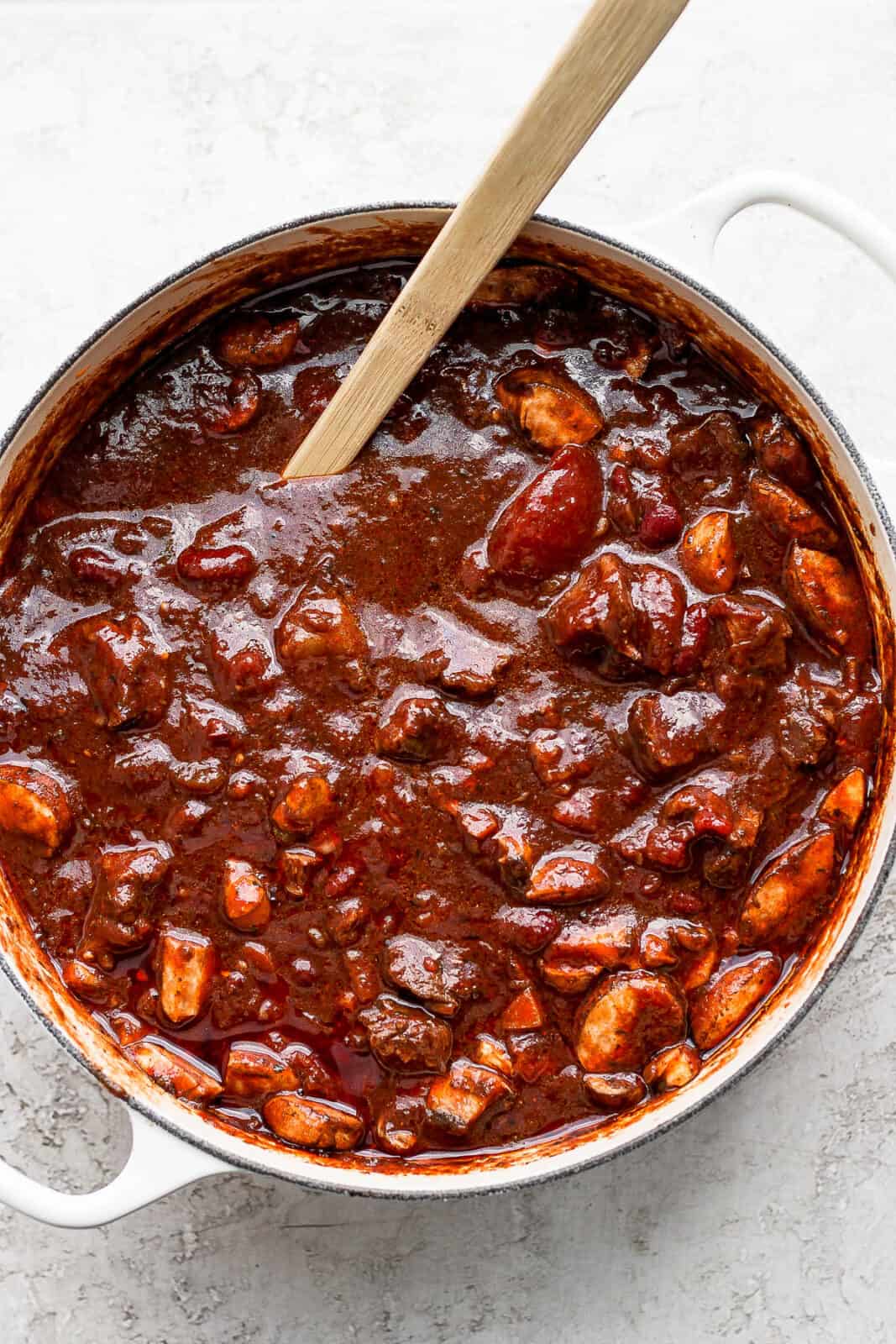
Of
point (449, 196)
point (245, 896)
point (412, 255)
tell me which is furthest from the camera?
point (449, 196)

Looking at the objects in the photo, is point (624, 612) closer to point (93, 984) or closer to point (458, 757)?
point (458, 757)

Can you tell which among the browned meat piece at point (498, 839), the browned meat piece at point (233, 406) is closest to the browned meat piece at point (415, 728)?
the browned meat piece at point (498, 839)

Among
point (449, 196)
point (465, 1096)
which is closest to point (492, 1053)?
point (465, 1096)

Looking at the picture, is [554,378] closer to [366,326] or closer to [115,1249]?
[366,326]

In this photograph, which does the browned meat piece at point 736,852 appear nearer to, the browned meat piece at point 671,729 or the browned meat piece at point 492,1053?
the browned meat piece at point 671,729

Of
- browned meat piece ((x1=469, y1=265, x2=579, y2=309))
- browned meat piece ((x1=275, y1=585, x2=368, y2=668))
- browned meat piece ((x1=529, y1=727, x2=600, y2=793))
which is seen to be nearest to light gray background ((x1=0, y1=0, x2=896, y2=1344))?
browned meat piece ((x1=469, y1=265, x2=579, y2=309))

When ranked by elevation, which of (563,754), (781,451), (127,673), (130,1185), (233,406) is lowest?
(130,1185)
